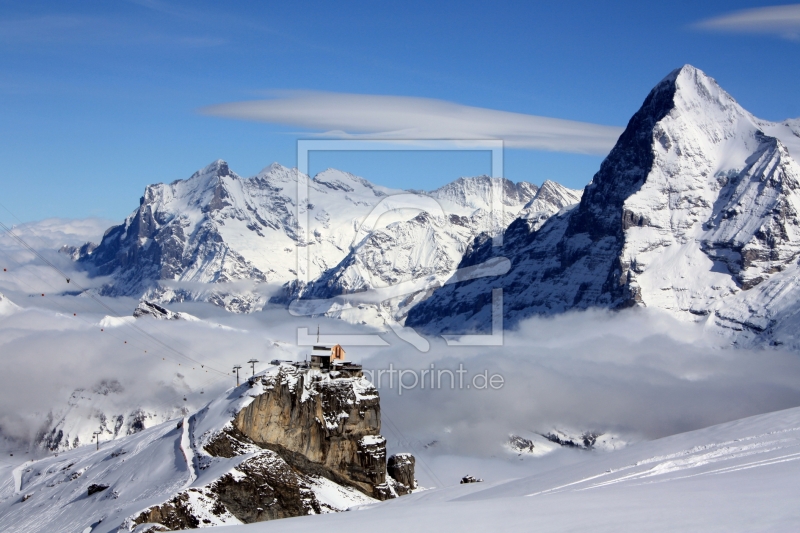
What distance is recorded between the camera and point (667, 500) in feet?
147

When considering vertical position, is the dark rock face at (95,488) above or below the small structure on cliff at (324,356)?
below

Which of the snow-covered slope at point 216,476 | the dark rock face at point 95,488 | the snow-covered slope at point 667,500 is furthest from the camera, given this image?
the dark rock face at point 95,488

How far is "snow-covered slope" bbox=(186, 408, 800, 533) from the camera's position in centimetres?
3950

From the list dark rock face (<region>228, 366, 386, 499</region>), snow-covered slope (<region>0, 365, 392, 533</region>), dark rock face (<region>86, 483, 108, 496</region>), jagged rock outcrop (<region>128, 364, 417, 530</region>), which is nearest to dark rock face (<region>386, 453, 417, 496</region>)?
jagged rock outcrop (<region>128, 364, 417, 530</region>)

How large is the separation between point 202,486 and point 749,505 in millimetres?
76459

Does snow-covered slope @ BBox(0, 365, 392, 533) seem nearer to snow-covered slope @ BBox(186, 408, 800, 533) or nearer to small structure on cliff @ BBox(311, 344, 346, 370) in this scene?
small structure on cliff @ BBox(311, 344, 346, 370)

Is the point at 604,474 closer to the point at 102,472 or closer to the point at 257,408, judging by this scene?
the point at 257,408

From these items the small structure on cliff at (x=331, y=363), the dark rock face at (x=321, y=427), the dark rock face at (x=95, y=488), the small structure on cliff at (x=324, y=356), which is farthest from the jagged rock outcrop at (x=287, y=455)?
the dark rock face at (x=95, y=488)

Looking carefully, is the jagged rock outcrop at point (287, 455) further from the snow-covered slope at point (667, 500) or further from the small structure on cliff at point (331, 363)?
the snow-covered slope at point (667, 500)

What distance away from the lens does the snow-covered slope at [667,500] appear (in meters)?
39.5

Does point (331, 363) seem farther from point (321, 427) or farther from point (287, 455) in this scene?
point (287, 455)

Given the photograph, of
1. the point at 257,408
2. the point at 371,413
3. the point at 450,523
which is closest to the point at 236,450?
the point at 257,408

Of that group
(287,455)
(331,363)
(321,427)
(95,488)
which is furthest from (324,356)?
(95,488)

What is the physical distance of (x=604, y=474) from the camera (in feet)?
225
